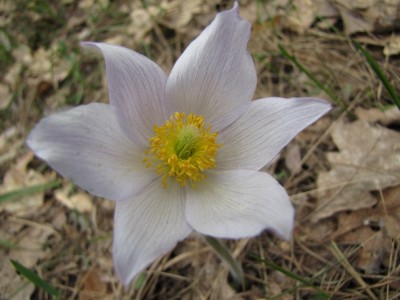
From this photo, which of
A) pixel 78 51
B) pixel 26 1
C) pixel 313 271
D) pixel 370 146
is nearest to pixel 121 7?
pixel 78 51

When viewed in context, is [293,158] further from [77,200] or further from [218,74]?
[77,200]

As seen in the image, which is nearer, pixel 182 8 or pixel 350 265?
pixel 350 265

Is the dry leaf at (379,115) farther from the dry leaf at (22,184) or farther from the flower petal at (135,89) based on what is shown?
the dry leaf at (22,184)

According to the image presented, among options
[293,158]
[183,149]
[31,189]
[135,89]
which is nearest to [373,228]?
[293,158]

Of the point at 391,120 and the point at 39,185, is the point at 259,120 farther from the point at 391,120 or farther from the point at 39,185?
the point at 39,185

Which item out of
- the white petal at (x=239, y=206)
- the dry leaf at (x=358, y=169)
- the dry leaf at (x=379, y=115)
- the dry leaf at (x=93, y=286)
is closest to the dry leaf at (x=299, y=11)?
the dry leaf at (x=379, y=115)

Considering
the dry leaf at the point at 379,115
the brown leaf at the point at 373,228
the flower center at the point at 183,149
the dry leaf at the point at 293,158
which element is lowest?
the brown leaf at the point at 373,228

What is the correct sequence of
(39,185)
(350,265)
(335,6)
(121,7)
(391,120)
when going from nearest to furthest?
(350,265)
(391,120)
(39,185)
(335,6)
(121,7)
